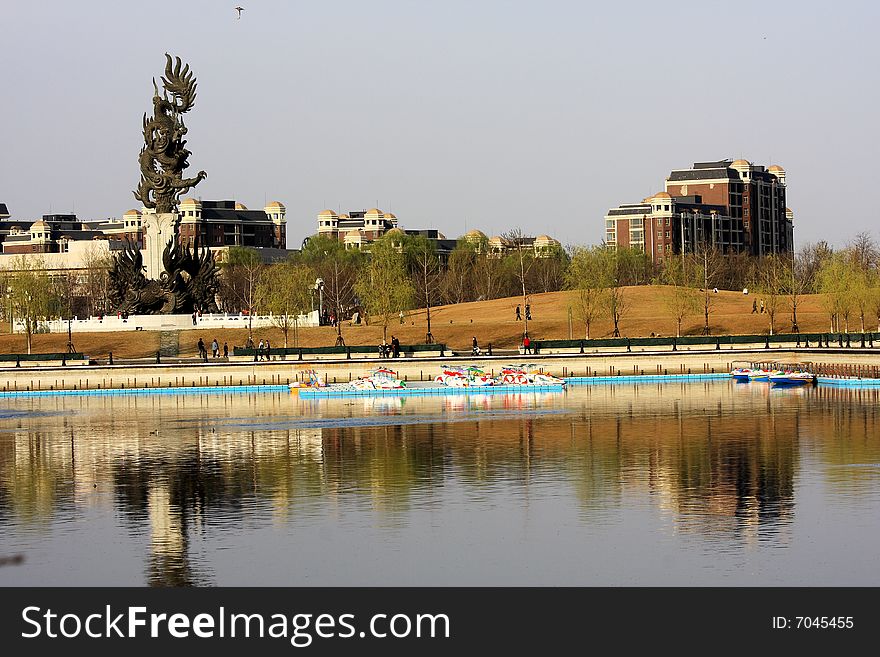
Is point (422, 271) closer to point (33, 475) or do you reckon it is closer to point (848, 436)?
point (848, 436)

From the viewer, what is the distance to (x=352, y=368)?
3501 inches

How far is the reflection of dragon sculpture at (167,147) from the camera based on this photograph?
363 feet

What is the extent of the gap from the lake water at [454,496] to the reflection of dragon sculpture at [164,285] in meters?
42.8

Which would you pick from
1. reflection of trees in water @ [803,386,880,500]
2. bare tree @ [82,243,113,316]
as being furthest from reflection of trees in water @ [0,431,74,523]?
bare tree @ [82,243,113,316]

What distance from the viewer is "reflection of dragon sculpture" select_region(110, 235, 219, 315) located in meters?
110

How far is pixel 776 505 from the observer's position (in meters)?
37.8

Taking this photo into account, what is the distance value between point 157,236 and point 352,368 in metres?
28.4

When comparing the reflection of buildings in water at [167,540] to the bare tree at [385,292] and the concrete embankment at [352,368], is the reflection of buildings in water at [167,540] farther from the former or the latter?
the bare tree at [385,292]

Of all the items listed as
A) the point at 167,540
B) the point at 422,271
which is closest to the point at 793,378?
the point at 167,540

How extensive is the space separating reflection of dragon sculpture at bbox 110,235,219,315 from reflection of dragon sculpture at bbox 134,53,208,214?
3921 millimetres

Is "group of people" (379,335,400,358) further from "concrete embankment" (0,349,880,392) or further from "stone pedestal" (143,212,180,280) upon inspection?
"stone pedestal" (143,212,180,280)
